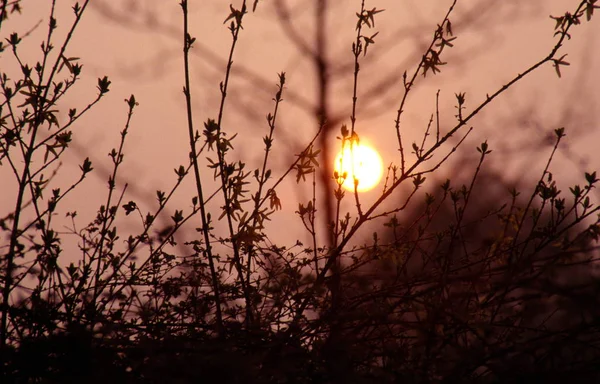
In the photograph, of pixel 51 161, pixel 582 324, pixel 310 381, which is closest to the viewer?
pixel 582 324

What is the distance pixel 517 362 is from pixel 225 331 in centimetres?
94

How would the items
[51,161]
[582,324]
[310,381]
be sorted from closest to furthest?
1. [582,324]
2. [310,381]
3. [51,161]

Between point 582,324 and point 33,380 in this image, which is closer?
point 582,324

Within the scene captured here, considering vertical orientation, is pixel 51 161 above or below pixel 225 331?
above

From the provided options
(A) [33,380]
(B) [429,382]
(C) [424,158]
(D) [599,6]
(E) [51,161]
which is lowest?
(B) [429,382]

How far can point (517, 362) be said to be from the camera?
6.56 feet

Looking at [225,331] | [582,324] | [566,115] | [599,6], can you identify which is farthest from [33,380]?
[566,115]

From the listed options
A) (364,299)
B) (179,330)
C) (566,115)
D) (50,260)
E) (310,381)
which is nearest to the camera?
(310,381)

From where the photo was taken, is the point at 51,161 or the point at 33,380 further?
the point at 51,161

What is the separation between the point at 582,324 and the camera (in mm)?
1909

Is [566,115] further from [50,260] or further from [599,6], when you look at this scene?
[50,260]

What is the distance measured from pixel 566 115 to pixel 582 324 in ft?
12.1

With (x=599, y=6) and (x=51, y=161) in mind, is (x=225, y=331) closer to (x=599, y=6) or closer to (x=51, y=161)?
(x=51, y=161)

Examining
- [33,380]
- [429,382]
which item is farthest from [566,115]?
[33,380]
